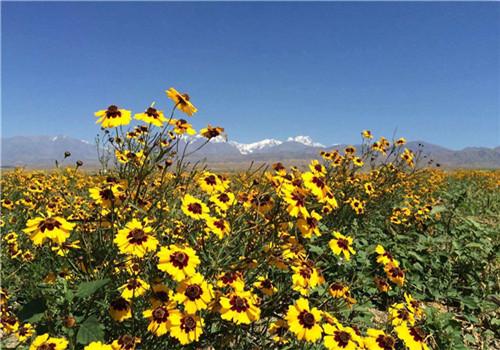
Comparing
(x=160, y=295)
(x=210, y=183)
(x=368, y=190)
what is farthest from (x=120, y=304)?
(x=368, y=190)

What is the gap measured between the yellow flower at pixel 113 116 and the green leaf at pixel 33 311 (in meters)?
1.33

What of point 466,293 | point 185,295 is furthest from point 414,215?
point 185,295

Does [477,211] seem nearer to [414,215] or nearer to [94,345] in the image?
[414,215]

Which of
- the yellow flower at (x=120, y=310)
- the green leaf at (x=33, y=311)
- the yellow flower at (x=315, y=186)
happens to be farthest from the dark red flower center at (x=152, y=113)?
the green leaf at (x=33, y=311)

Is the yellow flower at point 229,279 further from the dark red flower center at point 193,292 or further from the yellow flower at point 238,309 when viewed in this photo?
the dark red flower center at point 193,292

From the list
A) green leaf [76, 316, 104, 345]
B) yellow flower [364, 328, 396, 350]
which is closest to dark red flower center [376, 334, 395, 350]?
yellow flower [364, 328, 396, 350]

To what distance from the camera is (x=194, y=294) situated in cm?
223

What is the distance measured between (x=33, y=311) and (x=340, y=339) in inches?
78.8

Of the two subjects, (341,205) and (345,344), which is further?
(341,205)

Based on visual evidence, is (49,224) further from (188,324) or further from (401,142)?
(401,142)

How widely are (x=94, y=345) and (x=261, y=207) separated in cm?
165

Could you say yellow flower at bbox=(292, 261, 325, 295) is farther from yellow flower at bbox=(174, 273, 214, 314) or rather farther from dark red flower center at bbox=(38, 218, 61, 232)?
dark red flower center at bbox=(38, 218, 61, 232)

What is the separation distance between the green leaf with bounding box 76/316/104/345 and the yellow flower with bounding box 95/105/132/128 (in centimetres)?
144

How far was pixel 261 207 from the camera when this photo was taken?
313 centimetres
